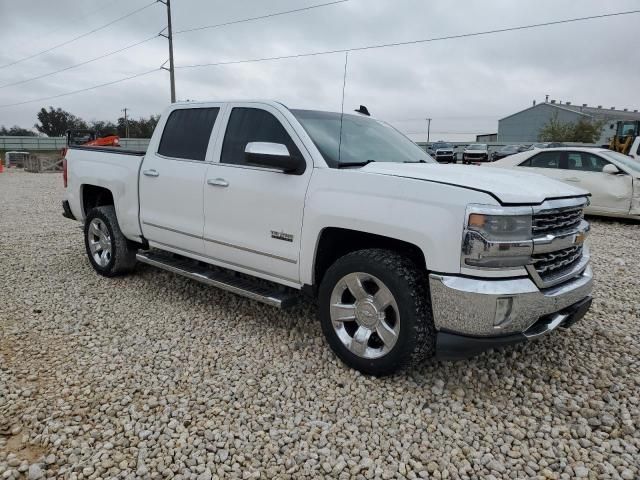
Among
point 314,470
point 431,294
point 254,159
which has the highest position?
point 254,159

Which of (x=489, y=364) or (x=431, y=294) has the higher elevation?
(x=431, y=294)

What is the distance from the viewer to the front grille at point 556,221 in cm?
280

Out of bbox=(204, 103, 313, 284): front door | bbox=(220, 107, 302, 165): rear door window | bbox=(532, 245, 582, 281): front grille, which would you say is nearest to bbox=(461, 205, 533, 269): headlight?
bbox=(532, 245, 582, 281): front grille

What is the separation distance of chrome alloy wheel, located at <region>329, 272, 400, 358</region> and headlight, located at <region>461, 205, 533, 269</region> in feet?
1.98

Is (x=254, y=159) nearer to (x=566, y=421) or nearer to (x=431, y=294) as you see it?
(x=431, y=294)

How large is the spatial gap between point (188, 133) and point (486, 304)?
3.08 m

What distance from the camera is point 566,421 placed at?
9.25ft

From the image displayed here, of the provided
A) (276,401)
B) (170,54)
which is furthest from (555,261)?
(170,54)

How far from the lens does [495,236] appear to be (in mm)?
2643

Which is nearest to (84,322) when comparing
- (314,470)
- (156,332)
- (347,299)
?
(156,332)

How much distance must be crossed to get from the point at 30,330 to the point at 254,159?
97.6 inches

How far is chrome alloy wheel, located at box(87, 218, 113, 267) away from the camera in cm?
530

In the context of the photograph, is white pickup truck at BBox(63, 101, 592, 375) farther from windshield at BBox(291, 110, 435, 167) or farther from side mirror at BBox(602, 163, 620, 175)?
side mirror at BBox(602, 163, 620, 175)

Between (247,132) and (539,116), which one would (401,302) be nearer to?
(247,132)
